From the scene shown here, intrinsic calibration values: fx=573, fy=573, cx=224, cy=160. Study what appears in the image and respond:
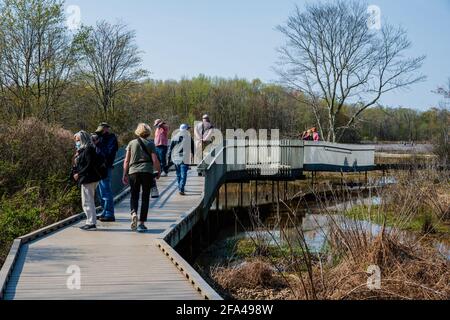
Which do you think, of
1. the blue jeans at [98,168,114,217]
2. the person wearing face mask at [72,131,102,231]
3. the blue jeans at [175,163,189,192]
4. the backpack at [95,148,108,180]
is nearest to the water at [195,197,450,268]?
the blue jeans at [175,163,189,192]

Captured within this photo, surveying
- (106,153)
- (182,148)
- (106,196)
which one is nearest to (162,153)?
(182,148)

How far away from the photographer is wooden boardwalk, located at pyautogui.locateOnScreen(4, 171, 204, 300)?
625 cm

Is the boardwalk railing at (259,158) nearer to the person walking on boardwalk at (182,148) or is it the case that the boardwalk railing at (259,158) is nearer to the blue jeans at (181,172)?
the blue jeans at (181,172)

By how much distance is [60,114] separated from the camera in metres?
27.5

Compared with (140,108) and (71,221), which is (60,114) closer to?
(140,108)

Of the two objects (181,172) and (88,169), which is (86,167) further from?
(181,172)

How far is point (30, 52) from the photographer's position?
23.8 m

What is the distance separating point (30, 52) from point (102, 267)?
733 inches

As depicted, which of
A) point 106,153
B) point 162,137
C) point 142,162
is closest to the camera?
point 142,162

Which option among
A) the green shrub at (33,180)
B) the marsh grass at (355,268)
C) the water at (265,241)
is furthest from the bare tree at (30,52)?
the marsh grass at (355,268)

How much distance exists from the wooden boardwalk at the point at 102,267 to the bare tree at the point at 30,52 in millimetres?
13974

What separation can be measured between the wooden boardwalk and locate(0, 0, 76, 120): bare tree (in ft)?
45.8

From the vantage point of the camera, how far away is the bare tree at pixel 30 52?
22.9 meters
